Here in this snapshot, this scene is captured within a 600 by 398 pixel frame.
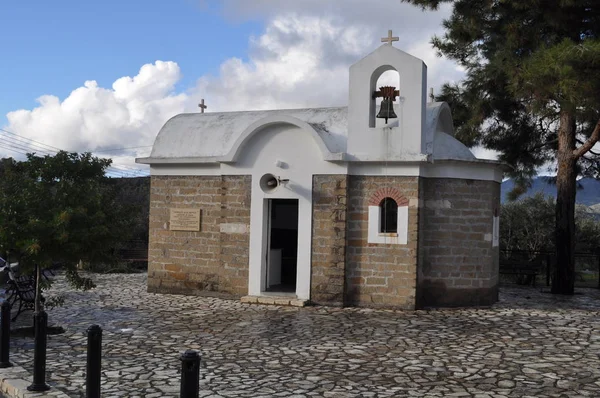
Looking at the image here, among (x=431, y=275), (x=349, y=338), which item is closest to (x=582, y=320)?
(x=431, y=275)

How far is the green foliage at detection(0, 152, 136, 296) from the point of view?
9.07 metres

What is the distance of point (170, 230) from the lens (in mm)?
14828

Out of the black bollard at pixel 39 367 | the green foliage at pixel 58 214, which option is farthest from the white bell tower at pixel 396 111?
the black bollard at pixel 39 367

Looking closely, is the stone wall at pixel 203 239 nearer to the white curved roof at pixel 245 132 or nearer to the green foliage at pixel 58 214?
the white curved roof at pixel 245 132

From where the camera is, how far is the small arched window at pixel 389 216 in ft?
42.6

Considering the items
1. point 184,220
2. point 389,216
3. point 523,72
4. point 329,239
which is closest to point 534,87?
point 523,72

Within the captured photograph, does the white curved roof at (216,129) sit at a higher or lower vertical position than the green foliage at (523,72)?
lower

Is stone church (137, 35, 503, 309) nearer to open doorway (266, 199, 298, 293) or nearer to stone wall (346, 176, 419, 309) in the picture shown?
stone wall (346, 176, 419, 309)

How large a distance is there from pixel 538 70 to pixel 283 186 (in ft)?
19.6

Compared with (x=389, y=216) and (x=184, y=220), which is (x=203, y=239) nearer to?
(x=184, y=220)

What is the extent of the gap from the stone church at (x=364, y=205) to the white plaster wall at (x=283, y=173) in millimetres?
23

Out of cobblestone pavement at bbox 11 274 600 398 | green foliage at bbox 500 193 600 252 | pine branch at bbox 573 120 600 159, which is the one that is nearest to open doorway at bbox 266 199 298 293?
cobblestone pavement at bbox 11 274 600 398

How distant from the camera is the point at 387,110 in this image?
12852 mm

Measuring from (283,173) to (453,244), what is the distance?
393 cm
